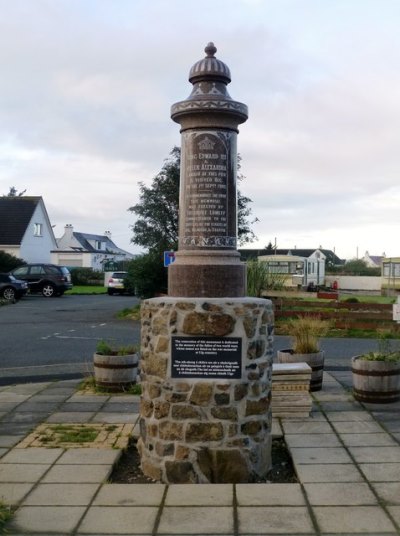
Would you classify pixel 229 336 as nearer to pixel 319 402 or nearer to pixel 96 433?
pixel 96 433

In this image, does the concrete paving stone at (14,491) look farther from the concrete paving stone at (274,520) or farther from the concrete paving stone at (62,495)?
the concrete paving stone at (274,520)

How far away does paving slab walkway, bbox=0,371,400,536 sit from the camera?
14.4 feet

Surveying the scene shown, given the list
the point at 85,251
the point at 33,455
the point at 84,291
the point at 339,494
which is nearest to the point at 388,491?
the point at 339,494

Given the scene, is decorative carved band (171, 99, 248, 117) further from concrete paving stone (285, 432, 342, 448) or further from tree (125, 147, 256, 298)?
tree (125, 147, 256, 298)

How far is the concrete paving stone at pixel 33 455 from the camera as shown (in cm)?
584

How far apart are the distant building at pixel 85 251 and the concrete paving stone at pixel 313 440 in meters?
48.5

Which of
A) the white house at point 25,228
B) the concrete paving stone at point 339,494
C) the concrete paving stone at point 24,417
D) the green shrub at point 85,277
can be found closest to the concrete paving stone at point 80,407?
the concrete paving stone at point 24,417

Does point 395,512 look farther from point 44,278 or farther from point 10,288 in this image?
point 44,278

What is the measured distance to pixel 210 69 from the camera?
19.5 feet

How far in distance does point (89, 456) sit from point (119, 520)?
1.58 metres

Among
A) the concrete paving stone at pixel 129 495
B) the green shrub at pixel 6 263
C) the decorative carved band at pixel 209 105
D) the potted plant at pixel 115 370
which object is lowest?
the concrete paving stone at pixel 129 495

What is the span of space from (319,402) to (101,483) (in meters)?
3.84

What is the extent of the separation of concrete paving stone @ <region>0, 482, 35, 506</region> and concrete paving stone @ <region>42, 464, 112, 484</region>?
18 centimetres

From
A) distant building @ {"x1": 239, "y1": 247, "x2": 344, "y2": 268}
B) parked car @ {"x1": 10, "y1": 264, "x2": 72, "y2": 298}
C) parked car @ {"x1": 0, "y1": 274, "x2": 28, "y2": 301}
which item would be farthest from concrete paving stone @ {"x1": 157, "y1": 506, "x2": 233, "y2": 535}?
parked car @ {"x1": 10, "y1": 264, "x2": 72, "y2": 298}
